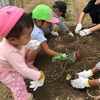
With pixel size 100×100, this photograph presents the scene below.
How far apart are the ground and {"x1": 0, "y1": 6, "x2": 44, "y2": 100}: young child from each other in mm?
262

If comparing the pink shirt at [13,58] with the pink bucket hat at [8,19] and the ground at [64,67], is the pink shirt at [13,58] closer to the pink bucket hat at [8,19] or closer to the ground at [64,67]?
the pink bucket hat at [8,19]

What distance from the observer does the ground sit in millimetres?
2420

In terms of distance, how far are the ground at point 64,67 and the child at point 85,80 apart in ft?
0.21

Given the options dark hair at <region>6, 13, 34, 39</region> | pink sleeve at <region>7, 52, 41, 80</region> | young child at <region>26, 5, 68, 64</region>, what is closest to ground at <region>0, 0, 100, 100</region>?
young child at <region>26, 5, 68, 64</region>

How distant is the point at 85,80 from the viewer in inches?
95.0

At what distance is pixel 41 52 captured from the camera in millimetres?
3033

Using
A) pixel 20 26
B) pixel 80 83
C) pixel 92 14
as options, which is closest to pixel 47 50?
pixel 80 83

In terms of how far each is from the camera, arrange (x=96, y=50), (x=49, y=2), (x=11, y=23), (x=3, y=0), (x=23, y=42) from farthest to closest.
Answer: (x=49, y=2)
(x=3, y=0)
(x=96, y=50)
(x=23, y=42)
(x=11, y=23)

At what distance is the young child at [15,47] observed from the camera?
5.91ft

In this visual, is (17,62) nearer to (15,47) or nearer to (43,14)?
(15,47)

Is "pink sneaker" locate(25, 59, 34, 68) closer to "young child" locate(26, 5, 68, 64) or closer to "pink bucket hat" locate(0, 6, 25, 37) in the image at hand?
"young child" locate(26, 5, 68, 64)

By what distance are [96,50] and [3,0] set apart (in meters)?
1.79

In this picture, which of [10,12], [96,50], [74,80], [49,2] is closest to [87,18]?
[49,2]

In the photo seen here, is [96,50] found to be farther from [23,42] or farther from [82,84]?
[23,42]
